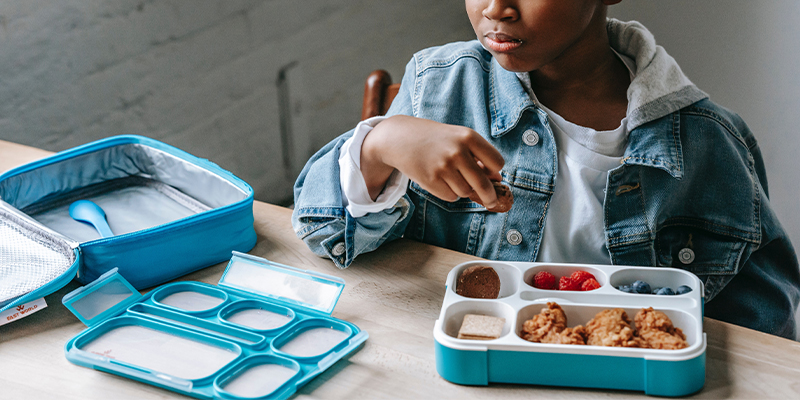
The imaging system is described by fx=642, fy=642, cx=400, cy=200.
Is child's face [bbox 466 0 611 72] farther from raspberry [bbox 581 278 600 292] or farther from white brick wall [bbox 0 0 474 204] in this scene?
white brick wall [bbox 0 0 474 204]

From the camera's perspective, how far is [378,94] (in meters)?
1.22

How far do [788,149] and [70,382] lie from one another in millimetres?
1649

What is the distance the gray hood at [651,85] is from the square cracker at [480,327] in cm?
42

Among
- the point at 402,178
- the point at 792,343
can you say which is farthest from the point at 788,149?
the point at 402,178

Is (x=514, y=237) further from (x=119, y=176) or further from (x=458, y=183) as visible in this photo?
(x=119, y=176)

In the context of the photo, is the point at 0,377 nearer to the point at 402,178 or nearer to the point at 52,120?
the point at 402,178

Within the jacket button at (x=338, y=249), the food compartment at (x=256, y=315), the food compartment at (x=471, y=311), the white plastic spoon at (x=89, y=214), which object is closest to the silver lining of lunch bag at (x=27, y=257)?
the white plastic spoon at (x=89, y=214)

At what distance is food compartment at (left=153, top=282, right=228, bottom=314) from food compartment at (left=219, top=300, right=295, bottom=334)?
0.06ft

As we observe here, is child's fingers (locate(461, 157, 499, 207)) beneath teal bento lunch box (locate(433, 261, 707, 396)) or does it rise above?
above

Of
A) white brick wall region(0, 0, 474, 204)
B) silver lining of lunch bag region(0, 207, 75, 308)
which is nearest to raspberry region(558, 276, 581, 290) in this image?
silver lining of lunch bag region(0, 207, 75, 308)

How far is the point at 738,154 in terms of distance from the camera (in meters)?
0.96

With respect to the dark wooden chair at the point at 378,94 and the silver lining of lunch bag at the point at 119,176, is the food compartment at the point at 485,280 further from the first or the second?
the dark wooden chair at the point at 378,94

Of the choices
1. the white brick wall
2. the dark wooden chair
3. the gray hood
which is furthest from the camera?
the white brick wall

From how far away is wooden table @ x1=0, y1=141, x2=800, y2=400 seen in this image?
618 millimetres
